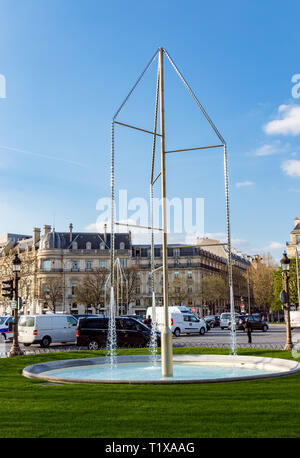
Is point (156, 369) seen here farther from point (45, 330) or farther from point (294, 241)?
point (294, 241)

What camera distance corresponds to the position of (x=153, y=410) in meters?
7.34

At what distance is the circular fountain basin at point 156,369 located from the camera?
11398mm

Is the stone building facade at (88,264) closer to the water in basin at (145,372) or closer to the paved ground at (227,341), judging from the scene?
the paved ground at (227,341)

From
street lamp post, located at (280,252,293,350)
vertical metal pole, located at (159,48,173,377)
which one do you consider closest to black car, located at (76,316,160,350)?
street lamp post, located at (280,252,293,350)

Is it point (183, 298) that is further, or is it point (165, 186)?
point (183, 298)

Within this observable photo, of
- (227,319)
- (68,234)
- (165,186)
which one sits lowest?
(227,319)

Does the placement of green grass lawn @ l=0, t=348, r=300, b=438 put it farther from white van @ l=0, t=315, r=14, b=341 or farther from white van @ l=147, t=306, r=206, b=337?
white van @ l=147, t=306, r=206, b=337

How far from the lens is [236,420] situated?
653cm

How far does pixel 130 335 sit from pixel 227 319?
26.8 meters

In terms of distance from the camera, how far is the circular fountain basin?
11398mm

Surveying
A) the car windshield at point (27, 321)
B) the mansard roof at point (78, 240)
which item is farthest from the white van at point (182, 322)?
the mansard roof at point (78, 240)

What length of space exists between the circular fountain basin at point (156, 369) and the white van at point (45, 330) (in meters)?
12.0

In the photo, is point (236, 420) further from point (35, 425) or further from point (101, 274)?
point (101, 274)
